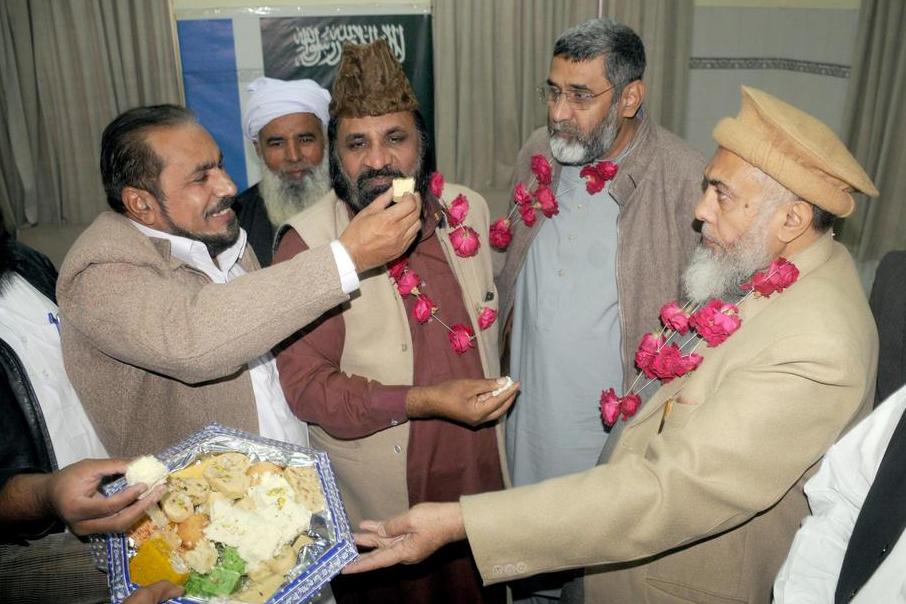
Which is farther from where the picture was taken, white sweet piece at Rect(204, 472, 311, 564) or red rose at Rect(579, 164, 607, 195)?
red rose at Rect(579, 164, 607, 195)

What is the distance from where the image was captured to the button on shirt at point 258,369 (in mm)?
2139

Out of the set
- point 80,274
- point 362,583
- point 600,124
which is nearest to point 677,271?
point 600,124

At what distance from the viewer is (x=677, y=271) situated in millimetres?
2824

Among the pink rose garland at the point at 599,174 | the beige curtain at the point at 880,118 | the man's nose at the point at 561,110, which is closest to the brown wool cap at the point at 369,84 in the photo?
the man's nose at the point at 561,110

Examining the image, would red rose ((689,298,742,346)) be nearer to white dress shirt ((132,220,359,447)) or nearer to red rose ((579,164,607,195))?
red rose ((579,164,607,195))

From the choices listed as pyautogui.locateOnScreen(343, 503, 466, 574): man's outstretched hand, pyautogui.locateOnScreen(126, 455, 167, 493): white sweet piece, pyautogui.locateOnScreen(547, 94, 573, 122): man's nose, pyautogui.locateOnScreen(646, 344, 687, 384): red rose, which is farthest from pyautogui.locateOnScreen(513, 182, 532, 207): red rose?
pyautogui.locateOnScreen(126, 455, 167, 493): white sweet piece

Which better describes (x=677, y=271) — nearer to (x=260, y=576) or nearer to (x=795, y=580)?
(x=795, y=580)

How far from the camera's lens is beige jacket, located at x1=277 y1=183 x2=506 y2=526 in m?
2.39

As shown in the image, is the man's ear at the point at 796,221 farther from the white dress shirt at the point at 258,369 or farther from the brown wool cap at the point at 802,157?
the white dress shirt at the point at 258,369

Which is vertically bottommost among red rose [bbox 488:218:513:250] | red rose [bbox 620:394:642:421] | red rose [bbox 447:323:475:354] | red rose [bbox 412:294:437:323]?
red rose [bbox 620:394:642:421]

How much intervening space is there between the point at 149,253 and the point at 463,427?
125 cm

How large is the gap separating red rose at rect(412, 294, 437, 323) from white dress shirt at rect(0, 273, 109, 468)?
1087 millimetres

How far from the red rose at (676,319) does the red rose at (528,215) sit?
858 mm

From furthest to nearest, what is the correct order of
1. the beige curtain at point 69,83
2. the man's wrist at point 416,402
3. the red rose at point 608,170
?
the beige curtain at point 69,83 < the red rose at point 608,170 < the man's wrist at point 416,402
